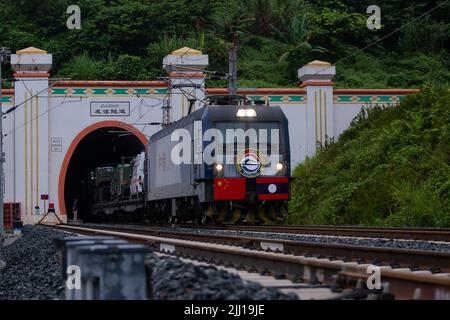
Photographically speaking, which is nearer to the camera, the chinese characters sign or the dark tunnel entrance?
the chinese characters sign

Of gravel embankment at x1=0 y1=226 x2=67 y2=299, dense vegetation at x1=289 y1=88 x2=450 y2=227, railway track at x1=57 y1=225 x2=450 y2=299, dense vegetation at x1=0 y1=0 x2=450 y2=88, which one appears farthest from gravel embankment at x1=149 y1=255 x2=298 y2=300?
dense vegetation at x1=0 y1=0 x2=450 y2=88

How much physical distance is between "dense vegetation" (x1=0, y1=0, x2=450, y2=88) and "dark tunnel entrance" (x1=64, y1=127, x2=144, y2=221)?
4000mm

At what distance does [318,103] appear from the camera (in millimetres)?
37969

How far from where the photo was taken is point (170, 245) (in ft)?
46.8

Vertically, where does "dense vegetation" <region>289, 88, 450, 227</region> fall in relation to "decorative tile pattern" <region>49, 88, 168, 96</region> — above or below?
below

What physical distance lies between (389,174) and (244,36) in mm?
28959

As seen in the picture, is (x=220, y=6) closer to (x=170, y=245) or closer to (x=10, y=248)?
(x=10, y=248)

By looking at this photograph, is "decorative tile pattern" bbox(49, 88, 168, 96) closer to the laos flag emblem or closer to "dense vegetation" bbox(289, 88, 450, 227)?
"dense vegetation" bbox(289, 88, 450, 227)

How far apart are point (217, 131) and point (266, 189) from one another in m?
1.77

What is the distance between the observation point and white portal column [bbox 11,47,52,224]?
3747cm

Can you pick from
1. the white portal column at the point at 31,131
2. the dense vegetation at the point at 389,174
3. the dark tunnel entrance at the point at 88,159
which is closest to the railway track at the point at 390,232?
the dense vegetation at the point at 389,174

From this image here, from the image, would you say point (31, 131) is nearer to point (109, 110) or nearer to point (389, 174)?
point (109, 110)

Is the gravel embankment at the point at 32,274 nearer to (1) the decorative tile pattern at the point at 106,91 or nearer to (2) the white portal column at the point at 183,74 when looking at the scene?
(2) the white portal column at the point at 183,74

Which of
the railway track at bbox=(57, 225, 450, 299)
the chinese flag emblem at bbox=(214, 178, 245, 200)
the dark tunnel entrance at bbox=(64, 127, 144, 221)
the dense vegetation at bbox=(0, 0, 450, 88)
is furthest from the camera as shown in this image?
the dark tunnel entrance at bbox=(64, 127, 144, 221)
